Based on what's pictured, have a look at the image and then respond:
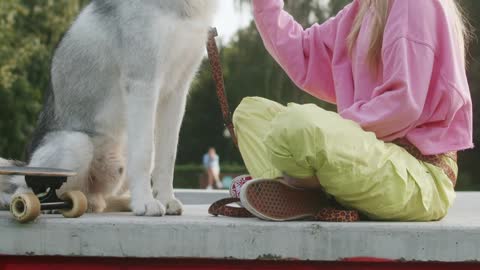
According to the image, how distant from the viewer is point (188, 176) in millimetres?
30234

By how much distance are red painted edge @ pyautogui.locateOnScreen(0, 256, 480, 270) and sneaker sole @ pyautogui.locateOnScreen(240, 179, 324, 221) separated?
198mm

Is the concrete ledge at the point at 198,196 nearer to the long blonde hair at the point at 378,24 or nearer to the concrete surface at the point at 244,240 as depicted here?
the long blonde hair at the point at 378,24

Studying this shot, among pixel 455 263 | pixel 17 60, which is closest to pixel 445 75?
pixel 455 263

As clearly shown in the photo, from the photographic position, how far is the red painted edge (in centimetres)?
276

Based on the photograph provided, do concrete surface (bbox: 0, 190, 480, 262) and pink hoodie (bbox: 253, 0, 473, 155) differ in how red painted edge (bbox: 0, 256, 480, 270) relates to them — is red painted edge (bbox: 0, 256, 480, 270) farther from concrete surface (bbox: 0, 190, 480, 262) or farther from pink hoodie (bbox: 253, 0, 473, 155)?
pink hoodie (bbox: 253, 0, 473, 155)

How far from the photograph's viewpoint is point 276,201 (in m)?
2.95

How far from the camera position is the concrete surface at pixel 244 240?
2.71m

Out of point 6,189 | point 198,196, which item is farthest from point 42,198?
point 198,196

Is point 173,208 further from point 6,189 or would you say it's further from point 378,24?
point 378,24

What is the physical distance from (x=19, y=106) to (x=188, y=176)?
450 inches

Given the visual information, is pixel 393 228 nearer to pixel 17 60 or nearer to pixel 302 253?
pixel 302 253

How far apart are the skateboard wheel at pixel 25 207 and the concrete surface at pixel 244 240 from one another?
4 centimetres

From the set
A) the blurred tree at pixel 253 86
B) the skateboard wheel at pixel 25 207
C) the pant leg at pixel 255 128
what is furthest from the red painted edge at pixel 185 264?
the blurred tree at pixel 253 86

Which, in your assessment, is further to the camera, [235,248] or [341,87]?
[341,87]
